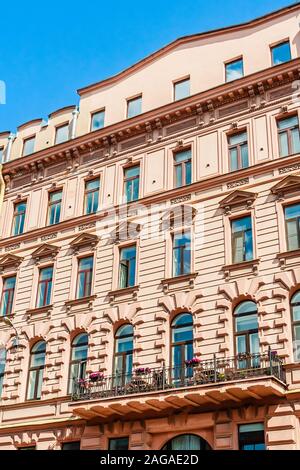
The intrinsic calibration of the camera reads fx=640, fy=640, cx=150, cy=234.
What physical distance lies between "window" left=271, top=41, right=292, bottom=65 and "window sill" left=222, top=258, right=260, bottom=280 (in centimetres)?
921

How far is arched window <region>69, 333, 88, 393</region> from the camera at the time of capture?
88.0ft

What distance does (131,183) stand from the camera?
98.3 ft

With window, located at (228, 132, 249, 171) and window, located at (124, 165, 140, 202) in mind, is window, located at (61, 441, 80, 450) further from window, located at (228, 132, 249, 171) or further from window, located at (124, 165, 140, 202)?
window, located at (228, 132, 249, 171)

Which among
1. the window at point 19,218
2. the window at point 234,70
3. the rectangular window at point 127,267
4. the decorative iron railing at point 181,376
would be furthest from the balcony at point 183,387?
the window at point 234,70

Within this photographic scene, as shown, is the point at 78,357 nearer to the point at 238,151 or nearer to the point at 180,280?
the point at 180,280

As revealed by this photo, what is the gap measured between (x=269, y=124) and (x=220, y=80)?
3716mm

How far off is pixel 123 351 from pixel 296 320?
7379mm

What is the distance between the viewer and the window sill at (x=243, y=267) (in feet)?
79.1

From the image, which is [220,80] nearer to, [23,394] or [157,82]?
[157,82]

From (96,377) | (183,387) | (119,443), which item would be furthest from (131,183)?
(119,443)

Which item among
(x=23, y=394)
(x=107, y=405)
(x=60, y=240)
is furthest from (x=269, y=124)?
(x=23, y=394)

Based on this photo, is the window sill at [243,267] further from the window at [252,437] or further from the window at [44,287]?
the window at [44,287]

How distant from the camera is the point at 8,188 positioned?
34.5m

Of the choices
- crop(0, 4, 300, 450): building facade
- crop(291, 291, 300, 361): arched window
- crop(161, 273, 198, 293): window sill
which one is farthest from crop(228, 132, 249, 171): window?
crop(291, 291, 300, 361): arched window
